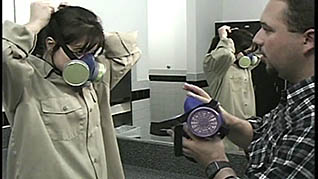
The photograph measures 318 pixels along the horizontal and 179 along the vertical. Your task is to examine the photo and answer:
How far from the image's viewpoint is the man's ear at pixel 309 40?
0.63 meters

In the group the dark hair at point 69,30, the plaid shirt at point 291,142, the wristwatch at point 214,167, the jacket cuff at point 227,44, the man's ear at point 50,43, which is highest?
the dark hair at point 69,30

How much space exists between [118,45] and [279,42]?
0.62 meters

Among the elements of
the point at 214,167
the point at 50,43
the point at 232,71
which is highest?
the point at 50,43

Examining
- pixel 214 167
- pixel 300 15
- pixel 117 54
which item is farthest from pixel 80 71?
pixel 300 15

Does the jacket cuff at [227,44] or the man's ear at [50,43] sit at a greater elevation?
the man's ear at [50,43]

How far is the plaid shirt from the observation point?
579 mm

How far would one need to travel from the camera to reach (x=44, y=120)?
3.05 feet

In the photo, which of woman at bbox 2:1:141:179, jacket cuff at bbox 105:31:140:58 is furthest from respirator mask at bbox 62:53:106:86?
jacket cuff at bbox 105:31:140:58

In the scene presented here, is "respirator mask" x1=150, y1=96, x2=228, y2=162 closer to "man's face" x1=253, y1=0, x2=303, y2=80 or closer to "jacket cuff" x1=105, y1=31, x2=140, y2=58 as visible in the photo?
"man's face" x1=253, y1=0, x2=303, y2=80

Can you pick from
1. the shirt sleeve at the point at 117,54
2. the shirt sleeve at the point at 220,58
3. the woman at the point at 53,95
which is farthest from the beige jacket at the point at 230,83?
the woman at the point at 53,95

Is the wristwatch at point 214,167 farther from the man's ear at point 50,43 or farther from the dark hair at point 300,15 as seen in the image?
the man's ear at point 50,43

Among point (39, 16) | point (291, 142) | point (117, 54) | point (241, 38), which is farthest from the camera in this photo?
point (241, 38)

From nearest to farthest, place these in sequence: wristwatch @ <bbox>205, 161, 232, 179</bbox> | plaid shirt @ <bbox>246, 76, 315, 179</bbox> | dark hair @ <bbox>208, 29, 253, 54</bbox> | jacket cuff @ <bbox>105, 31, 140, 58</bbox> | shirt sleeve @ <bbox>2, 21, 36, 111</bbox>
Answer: plaid shirt @ <bbox>246, 76, 315, 179</bbox> → wristwatch @ <bbox>205, 161, 232, 179</bbox> → shirt sleeve @ <bbox>2, 21, 36, 111</bbox> → jacket cuff @ <bbox>105, 31, 140, 58</bbox> → dark hair @ <bbox>208, 29, 253, 54</bbox>

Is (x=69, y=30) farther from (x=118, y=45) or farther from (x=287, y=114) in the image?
(x=287, y=114)
